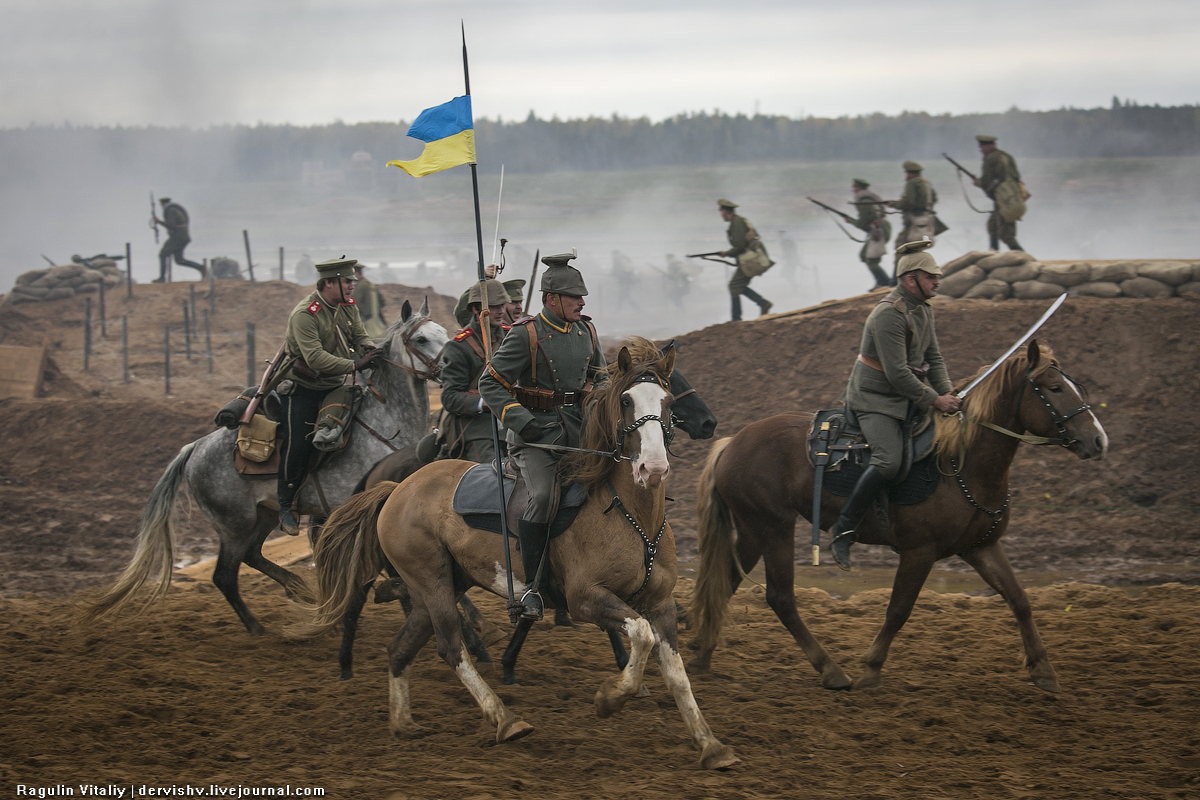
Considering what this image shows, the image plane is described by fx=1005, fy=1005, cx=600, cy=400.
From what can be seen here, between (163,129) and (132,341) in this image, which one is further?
(163,129)

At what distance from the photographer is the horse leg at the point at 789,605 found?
663 centimetres

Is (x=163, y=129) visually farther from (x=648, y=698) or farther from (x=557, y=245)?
(x=648, y=698)

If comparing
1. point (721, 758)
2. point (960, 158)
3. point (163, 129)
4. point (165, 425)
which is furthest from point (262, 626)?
point (163, 129)

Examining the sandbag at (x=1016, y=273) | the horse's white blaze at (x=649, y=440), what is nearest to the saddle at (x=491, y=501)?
the horse's white blaze at (x=649, y=440)

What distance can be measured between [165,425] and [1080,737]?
15.0 meters

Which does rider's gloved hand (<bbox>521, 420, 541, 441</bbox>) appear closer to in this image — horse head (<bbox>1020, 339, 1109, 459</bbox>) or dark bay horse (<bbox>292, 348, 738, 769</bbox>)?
dark bay horse (<bbox>292, 348, 738, 769</bbox>)

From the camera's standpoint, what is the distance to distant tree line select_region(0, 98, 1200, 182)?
56000 mm

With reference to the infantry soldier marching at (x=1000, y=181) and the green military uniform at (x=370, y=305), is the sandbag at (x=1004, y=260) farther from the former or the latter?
the green military uniform at (x=370, y=305)

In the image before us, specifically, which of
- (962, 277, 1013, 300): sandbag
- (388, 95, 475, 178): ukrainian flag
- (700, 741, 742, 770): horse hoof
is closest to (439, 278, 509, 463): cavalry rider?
(388, 95, 475, 178): ukrainian flag

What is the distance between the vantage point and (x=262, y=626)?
27.2 feet

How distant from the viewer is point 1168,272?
1507 cm

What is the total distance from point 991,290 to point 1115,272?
1.79 metres

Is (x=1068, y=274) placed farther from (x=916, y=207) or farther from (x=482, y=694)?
(x=482, y=694)

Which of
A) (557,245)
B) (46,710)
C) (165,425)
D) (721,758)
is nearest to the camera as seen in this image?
(721,758)
